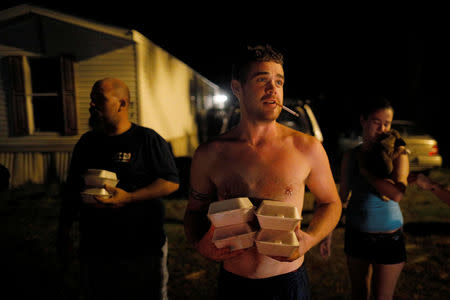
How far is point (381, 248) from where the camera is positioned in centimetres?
238

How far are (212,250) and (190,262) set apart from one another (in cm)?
327

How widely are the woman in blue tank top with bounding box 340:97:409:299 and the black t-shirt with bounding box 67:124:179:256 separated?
5.62 ft

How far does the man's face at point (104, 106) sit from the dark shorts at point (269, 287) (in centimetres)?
166

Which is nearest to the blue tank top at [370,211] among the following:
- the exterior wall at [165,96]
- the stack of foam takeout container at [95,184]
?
the stack of foam takeout container at [95,184]

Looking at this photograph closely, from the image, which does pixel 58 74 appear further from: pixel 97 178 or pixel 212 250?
pixel 212 250

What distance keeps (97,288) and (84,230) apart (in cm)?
53

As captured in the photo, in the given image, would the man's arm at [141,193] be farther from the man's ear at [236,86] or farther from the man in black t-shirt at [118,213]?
the man's ear at [236,86]

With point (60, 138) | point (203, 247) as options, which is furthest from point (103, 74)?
point (203, 247)

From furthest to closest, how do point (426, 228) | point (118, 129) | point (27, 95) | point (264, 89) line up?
point (27, 95), point (426, 228), point (118, 129), point (264, 89)

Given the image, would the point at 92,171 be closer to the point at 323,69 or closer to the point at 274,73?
the point at 274,73

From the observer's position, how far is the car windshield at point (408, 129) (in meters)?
9.23

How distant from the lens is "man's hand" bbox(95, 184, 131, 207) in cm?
220

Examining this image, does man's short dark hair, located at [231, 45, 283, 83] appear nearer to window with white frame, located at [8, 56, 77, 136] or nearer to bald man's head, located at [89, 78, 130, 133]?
bald man's head, located at [89, 78, 130, 133]

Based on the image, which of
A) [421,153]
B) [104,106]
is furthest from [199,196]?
[421,153]
